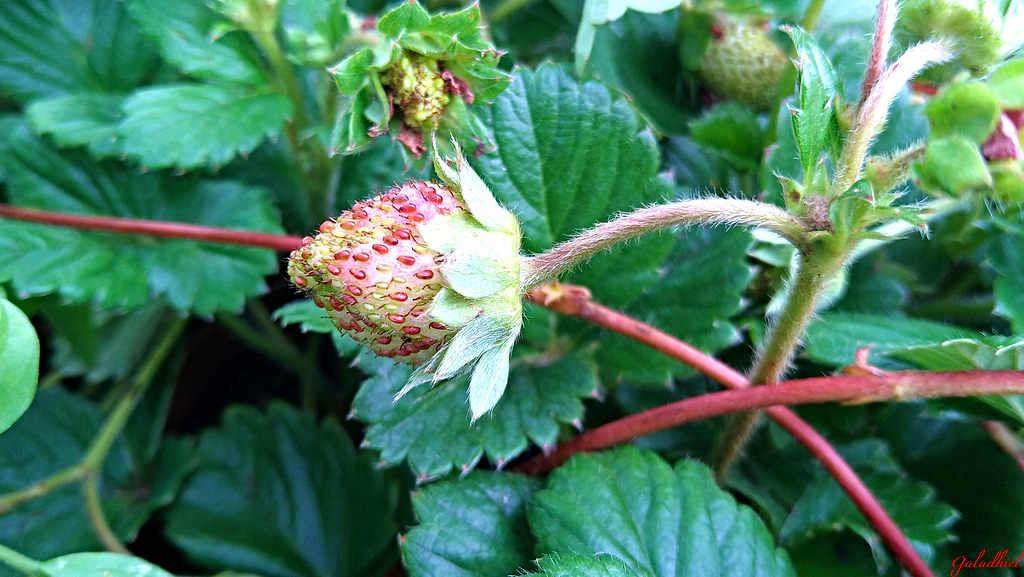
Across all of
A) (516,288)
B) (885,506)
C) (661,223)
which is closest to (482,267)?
(516,288)

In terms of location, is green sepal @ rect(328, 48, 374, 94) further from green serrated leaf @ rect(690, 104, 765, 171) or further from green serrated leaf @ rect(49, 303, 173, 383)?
green serrated leaf @ rect(49, 303, 173, 383)

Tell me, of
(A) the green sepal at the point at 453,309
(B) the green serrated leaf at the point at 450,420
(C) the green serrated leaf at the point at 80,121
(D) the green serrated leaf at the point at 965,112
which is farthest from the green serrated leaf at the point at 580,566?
(C) the green serrated leaf at the point at 80,121

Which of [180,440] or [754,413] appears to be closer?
[754,413]

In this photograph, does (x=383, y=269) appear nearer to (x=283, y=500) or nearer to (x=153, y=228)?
(x=153, y=228)

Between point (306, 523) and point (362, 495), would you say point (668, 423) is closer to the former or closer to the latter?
point (362, 495)

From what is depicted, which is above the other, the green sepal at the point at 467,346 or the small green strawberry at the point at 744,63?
the small green strawberry at the point at 744,63

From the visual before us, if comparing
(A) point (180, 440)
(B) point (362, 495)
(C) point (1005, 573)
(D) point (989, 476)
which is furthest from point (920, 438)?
(A) point (180, 440)

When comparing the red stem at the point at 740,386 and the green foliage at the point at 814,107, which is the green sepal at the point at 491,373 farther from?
the green foliage at the point at 814,107
